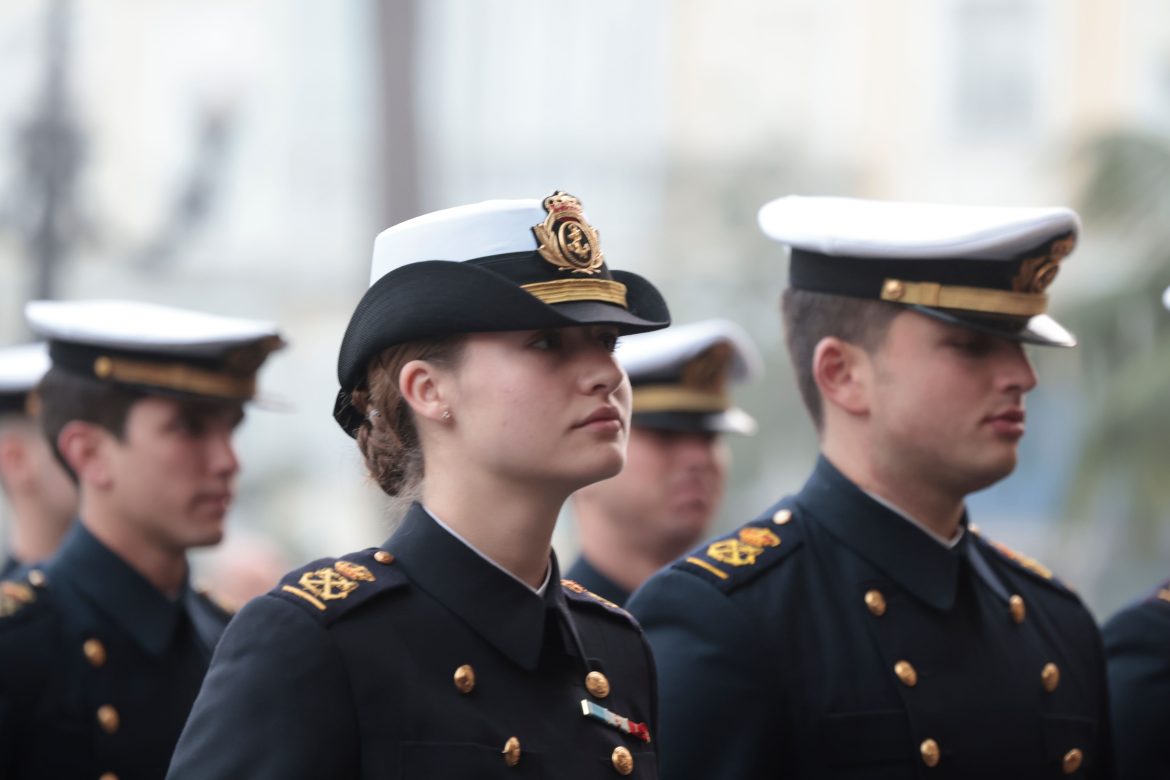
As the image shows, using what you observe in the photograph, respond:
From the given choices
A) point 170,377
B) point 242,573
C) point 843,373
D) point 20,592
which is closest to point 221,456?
point 170,377

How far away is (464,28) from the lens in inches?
637

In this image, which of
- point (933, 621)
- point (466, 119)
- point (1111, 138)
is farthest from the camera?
point (466, 119)

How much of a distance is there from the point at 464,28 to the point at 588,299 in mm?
13657

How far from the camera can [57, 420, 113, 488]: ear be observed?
460 centimetres

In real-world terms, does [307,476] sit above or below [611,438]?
below

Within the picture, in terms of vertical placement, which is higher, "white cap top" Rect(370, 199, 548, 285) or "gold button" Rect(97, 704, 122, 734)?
"white cap top" Rect(370, 199, 548, 285)

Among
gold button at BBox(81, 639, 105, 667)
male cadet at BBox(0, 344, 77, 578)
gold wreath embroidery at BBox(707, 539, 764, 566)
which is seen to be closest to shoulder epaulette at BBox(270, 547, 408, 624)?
gold wreath embroidery at BBox(707, 539, 764, 566)

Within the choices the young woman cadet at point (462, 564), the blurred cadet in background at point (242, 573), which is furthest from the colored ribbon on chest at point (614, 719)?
the blurred cadet in background at point (242, 573)

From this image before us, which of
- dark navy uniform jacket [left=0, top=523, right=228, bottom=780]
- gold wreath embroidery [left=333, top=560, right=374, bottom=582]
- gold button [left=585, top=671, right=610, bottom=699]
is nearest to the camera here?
gold wreath embroidery [left=333, top=560, right=374, bottom=582]

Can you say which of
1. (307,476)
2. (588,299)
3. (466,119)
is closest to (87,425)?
(588,299)

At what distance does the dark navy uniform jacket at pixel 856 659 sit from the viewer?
3352 millimetres

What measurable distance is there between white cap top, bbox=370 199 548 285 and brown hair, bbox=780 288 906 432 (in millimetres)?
978

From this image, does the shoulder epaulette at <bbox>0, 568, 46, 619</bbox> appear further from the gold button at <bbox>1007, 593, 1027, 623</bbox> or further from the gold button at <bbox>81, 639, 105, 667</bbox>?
the gold button at <bbox>1007, 593, 1027, 623</bbox>

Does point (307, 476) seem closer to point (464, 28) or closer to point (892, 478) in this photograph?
point (464, 28)
